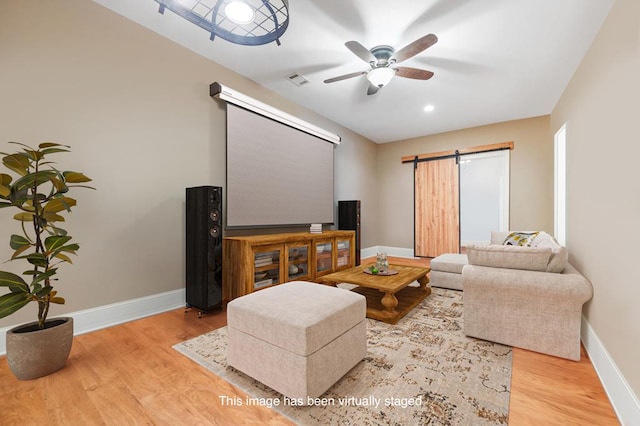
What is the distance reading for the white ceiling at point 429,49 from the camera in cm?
219

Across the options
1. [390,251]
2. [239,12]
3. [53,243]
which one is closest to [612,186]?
[239,12]

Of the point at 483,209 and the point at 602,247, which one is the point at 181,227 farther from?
the point at 483,209

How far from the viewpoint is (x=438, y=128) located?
5.20 meters

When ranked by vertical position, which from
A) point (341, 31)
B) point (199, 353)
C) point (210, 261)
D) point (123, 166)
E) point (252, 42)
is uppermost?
point (341, 31)

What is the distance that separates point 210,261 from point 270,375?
137cm

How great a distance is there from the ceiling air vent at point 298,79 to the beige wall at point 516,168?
330 centimetres

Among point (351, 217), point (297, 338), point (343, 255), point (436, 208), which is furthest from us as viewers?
point (436, 208)

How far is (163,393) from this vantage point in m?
1.42

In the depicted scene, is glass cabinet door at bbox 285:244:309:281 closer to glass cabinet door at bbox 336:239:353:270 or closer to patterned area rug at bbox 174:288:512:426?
glass cabinet door at bbox 336:239:353:270

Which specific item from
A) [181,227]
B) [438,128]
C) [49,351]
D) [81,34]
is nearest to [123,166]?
[181,227]

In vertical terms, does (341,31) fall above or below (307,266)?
above

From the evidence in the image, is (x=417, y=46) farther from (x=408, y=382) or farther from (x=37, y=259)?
(x=37, y=259)

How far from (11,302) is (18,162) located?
781 millimetres

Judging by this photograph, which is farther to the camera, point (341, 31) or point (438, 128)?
point (438, 128)
